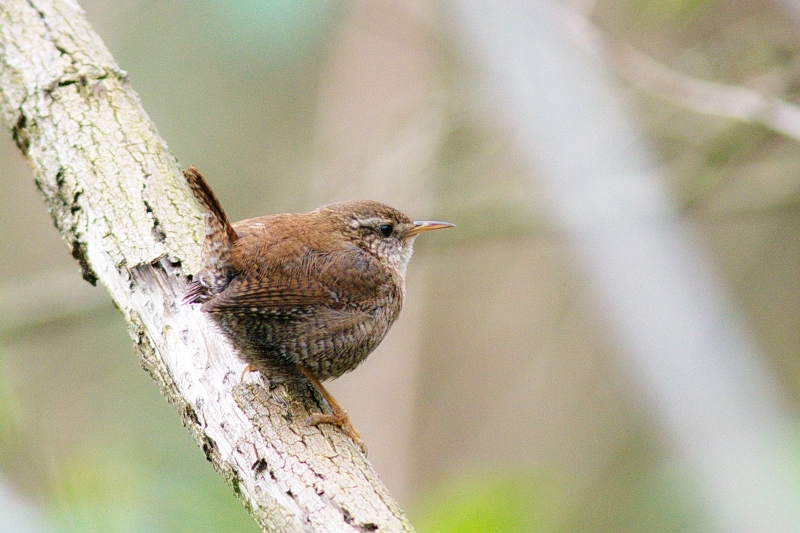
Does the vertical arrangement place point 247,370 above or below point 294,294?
below

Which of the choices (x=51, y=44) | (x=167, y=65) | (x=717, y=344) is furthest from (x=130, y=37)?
(x=717, y=344)

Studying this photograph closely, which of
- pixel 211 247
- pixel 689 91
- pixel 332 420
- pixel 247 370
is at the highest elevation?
A: pixel 689 91

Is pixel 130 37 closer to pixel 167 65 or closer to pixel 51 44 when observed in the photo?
pixel 167 65

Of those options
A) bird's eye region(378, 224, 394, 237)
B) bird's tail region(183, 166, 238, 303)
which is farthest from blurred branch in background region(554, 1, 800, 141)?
bird's tail region(183, 166, 238, 303)

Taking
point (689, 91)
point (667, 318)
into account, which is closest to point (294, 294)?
point (667, 318)

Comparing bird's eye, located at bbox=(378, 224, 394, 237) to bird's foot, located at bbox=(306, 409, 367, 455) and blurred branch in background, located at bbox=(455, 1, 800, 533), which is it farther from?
bird's foot, located at bbox=(306, 409, 367, 455)

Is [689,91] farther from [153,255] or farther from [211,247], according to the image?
[153,255]
